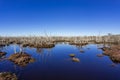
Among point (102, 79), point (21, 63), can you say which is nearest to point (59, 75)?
point (102, 79)

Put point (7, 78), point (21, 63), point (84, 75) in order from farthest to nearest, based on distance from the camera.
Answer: point (21, 63) < point (84, 75) < point (7, 78)

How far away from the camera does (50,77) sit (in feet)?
82.2

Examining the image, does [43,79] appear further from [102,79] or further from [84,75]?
[102,79]

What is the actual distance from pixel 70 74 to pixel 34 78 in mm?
7405

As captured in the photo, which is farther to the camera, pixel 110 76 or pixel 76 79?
pixel 110 76

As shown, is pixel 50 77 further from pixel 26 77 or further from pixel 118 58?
pixel 118 58

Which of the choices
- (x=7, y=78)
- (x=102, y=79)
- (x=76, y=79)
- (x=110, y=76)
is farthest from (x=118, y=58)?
(x=7, y=78)

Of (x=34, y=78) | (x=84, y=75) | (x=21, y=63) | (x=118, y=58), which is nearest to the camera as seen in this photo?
(x=34, y=78)

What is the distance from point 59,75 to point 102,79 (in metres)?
8.30

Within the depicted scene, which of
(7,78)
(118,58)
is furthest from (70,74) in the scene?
(118,58)

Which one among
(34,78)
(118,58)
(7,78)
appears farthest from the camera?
(118,58)

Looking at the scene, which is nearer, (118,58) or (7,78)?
(7,78)

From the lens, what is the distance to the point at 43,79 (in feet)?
79.0

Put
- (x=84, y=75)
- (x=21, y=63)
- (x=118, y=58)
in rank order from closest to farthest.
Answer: (x=84, y=75)
(x=21, y=63)
(x=118, y=58)
